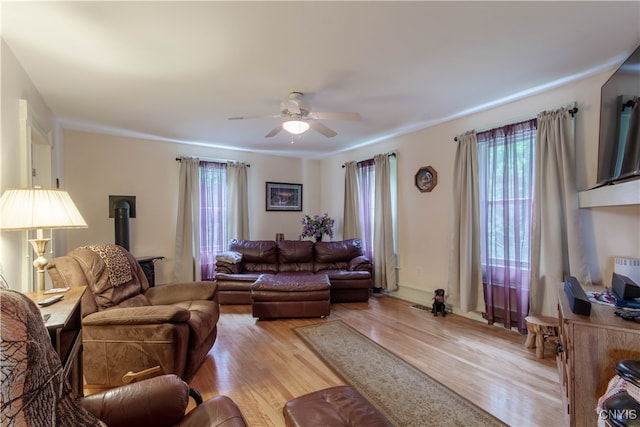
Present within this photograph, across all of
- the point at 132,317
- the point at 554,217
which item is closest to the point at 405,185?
the point at 554,217

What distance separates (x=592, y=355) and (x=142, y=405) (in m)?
2.27

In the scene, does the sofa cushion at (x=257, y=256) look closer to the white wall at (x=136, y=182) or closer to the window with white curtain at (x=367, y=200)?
the white wall at (x=136, y=182)

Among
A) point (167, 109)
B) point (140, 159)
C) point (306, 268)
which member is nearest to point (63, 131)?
point (140, 159)

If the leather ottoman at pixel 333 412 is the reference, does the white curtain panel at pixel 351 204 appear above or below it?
above

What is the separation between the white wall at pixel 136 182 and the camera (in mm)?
3975

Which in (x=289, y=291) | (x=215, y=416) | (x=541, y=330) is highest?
(x=215, y=416)

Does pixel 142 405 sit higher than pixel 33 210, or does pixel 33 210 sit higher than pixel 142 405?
pixel 33 210

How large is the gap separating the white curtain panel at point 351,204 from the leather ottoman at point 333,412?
12.4 feet

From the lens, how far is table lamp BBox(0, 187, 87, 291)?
59.6 inches

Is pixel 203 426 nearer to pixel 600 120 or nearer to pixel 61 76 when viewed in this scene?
pixel 61 76

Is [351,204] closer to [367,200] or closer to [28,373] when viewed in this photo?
[367,200]

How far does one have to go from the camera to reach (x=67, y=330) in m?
1.52

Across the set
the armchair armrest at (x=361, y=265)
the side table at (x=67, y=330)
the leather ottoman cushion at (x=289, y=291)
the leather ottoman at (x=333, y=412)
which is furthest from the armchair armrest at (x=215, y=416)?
the armchair armrest at (x=361, y=265)

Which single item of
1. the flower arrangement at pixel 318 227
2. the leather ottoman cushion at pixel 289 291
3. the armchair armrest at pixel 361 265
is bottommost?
the leather ottoman cushion at pixel 289 291
